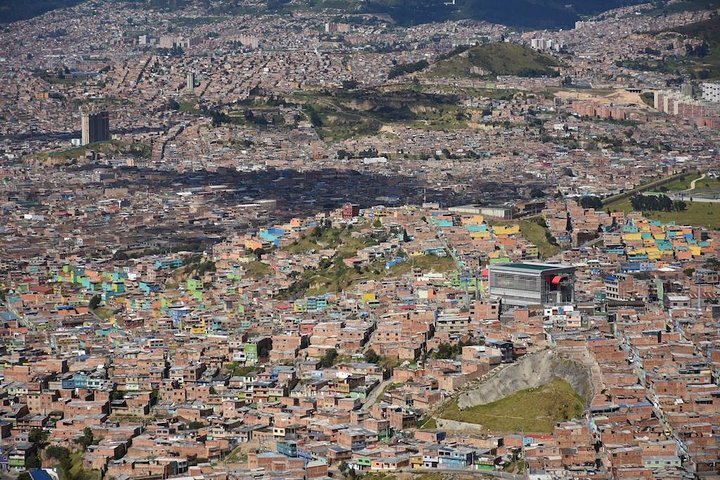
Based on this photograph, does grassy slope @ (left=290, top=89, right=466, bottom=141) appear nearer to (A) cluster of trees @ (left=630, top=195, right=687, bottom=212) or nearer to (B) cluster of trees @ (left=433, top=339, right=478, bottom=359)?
(A) cluster of trees @ (left=630, top=195, right=687, bottom=212)

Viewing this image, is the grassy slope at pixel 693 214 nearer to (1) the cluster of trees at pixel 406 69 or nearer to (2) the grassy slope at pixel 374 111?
(2) the grassy slope at pixel 374 111

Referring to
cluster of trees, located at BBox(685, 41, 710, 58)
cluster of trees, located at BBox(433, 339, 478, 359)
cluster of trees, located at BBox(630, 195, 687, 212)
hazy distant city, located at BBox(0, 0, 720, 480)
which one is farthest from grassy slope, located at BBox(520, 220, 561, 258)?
cluster of trees, located at BBox(685, 41, 710, 58)

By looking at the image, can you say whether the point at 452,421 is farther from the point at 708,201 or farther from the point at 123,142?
the point at 123,142

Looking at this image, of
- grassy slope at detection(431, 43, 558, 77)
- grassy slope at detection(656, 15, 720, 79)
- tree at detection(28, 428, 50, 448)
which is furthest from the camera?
grassy slope at detection(656, 15, 720, 79)

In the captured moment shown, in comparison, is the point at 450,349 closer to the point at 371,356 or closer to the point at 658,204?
the point at 371,356

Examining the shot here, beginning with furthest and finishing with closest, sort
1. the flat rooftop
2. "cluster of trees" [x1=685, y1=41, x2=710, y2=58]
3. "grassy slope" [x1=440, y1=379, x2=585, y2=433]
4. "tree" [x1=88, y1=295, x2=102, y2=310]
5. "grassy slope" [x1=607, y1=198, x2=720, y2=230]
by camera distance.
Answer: "cluster of trees" [x1=685, y1=41, x2=710, y2=58] → "grassy slope" [x1=607, y1=198, x2=720, y2=230] → "tree" [x1=88, y1=295, x2=102, y2=310] → the flat rooftop → "grassy slope" [x1=440, y1=379, x2=585, y2=433]

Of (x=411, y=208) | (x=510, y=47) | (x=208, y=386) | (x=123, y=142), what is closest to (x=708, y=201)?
(x=411, y=208)

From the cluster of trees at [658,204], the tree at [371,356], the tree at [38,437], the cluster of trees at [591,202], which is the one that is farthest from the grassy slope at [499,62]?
the tree at [38,437]
